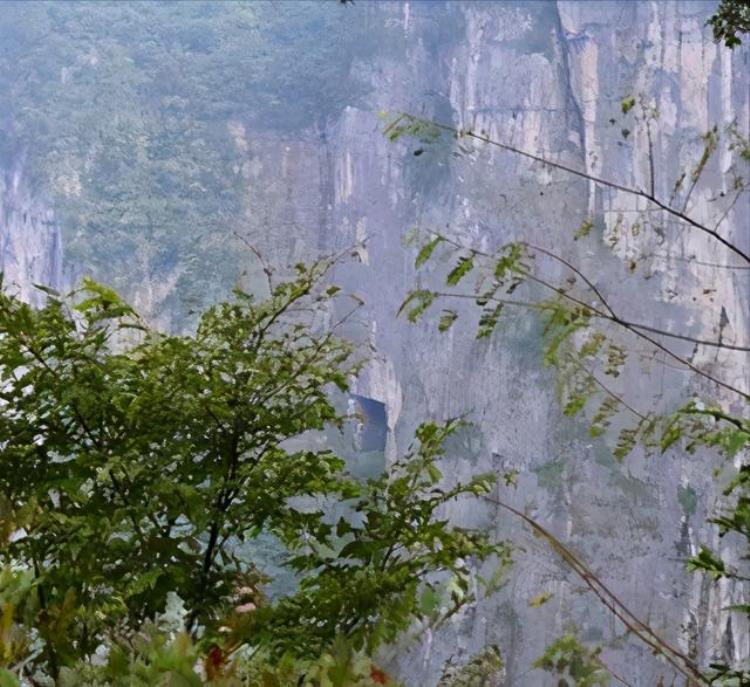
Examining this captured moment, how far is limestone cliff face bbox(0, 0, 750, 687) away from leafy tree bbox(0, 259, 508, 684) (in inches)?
469

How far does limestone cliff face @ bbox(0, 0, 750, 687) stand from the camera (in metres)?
13.8

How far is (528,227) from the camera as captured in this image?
52.2 ft

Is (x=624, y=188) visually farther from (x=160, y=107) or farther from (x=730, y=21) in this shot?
(x=160, y=107)

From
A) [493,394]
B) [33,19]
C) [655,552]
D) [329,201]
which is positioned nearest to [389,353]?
[493,394]

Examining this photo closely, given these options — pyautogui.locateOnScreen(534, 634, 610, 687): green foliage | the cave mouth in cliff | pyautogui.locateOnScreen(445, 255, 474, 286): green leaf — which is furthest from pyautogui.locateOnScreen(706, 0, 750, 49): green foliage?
the cave mouth in cliff

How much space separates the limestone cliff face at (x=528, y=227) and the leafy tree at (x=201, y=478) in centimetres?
1190

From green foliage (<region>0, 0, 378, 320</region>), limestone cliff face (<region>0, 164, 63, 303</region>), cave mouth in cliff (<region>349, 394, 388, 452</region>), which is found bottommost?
cave mouth in cliff (<region>349, 394, 388, 452</region>)

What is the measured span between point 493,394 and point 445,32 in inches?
254

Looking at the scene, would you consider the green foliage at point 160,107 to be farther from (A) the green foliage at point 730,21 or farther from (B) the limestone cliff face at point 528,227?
(A) the green foliage at point 730,21

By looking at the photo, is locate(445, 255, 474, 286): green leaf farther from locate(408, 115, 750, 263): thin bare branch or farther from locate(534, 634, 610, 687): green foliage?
locate(534, 634, 610, 687): green foliage

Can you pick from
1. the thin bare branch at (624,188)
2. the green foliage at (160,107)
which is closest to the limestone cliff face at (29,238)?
the green foliage at (160,107)

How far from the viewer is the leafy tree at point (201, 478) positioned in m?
1.03

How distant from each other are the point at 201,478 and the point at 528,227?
1512 cm

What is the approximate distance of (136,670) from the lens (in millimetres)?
484
